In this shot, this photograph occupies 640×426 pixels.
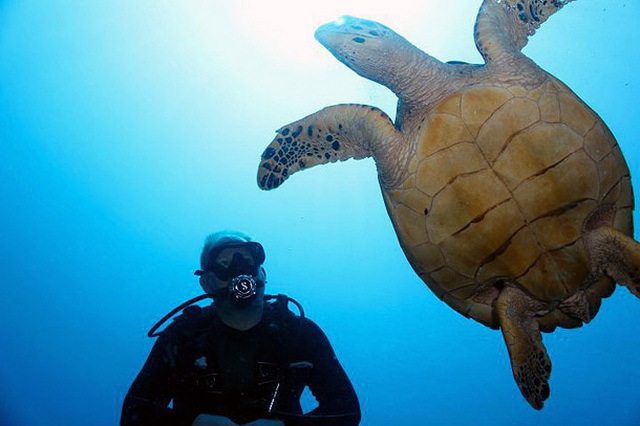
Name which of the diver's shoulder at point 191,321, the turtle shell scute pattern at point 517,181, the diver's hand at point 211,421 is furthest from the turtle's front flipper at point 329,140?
the diver's hand at point 211,421

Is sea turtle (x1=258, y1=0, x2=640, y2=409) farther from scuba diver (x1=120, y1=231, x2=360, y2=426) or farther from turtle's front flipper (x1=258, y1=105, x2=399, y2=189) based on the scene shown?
scuba diver (x1=120, y1=231, x2=360, y2=426)

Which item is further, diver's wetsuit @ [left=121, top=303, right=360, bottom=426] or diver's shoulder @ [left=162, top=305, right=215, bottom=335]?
diver's shoulder @ [left=162, top=305, right=215, bottom=335]

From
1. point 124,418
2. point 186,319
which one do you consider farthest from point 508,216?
point 124,418

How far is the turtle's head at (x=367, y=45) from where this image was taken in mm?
2977

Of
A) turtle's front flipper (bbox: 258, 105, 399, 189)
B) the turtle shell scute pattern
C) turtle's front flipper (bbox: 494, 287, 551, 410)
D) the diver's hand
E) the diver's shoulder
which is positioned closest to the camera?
the turtle shell scute pattern

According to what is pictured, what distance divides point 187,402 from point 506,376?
32394mm

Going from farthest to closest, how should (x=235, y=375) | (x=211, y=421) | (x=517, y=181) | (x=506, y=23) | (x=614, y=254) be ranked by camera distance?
(x=235, y=375)
(x=506, y=23)
(x=211, y=421)
(x=614, y=254)
(x=517, y=181)

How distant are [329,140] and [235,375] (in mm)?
2294

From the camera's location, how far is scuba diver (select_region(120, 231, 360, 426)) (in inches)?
125

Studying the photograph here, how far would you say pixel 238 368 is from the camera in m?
3.34

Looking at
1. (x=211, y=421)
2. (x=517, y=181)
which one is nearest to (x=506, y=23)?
(x=517, y=181)

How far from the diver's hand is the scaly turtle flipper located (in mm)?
3417

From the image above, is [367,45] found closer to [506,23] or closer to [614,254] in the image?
[506,23]

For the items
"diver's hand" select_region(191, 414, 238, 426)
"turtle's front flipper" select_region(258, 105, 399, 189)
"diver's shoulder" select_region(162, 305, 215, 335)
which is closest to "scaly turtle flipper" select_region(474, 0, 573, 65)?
"turtle's front flipper" select_region(258, 105, 399, 189)
